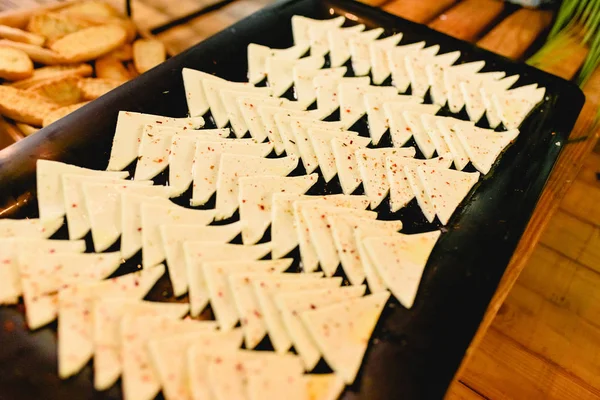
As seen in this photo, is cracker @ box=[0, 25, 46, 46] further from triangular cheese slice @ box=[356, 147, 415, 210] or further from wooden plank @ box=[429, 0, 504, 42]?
wooden plank @ box=[429, 0, 504, 42]

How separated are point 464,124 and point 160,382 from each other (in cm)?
125

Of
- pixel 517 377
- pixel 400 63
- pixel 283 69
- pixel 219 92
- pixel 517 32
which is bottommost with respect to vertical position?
pixel 517 377

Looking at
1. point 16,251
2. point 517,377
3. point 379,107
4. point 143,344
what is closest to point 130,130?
point 16,251

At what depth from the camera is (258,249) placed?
1275 millimetres

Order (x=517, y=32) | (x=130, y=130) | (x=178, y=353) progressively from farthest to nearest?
(x=517, y=32) < (x=130, y=130) < (x=178, y=353)

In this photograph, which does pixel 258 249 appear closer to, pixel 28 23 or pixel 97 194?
pixel 97 194

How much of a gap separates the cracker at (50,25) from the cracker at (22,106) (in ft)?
1.34

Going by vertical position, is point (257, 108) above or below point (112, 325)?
above

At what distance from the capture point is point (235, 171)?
4.75 feet

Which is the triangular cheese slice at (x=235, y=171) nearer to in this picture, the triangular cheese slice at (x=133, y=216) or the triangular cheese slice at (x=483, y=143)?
the triangular cheese slice at (x=133, y=216)

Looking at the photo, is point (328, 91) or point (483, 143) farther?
point (328, 91)

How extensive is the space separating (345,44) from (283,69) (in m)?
0.32

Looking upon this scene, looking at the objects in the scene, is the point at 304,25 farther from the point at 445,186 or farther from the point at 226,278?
the point at 226,278

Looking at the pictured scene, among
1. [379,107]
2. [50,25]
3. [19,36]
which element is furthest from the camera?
[50,25]
